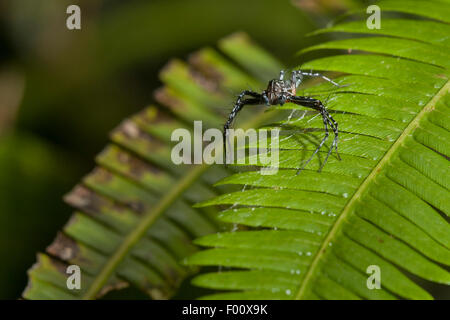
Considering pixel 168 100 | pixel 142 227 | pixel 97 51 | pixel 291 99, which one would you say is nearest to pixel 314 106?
pixel 291 99

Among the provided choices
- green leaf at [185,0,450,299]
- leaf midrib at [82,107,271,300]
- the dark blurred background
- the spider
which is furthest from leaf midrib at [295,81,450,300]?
the dark blurred background

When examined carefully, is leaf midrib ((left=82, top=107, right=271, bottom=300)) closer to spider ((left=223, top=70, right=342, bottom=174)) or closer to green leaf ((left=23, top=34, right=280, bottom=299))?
green leaf ((left=23, top=34, right=280, bottom=299))

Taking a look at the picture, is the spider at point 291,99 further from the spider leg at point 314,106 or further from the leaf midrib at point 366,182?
the leaf midrib at point 366,182

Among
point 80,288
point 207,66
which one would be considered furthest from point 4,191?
point 207,66

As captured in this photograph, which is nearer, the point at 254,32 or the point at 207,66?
the point at 207,66

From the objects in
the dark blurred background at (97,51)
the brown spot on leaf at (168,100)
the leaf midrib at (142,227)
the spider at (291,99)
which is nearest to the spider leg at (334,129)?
the spider at (291,99)

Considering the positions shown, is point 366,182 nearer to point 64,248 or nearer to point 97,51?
point 64,248
